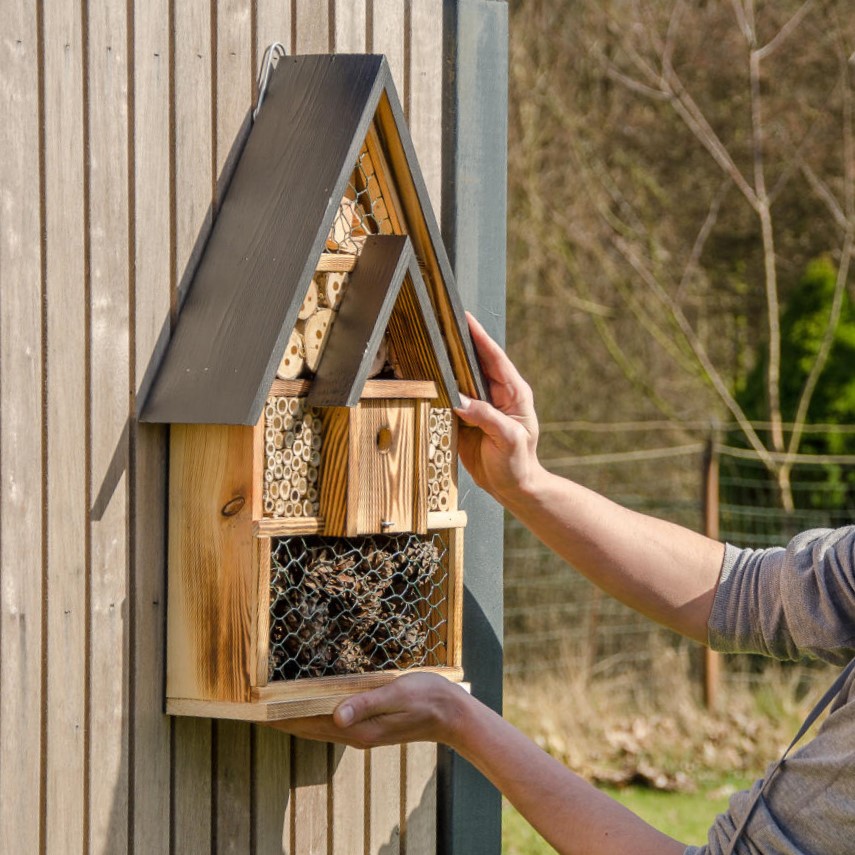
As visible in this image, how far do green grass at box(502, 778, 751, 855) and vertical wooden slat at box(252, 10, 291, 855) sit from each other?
284cm

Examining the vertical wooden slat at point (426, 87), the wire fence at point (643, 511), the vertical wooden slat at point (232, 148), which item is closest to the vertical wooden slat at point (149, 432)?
the vertical wooden slat at point (232, 148)

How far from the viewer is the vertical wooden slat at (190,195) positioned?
6.49 ft

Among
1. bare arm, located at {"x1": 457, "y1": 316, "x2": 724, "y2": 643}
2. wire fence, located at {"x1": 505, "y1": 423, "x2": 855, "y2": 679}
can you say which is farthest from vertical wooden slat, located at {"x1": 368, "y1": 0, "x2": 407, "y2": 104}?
wire fence, located at {"x1": 505, "y1": 423, "x2": 855, "y2": 679}

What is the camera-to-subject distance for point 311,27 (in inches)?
86.7

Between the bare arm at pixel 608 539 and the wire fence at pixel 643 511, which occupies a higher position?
the bare arm at pixel 608 539

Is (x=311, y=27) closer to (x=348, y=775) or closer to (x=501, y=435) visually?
(x=501, y=435)

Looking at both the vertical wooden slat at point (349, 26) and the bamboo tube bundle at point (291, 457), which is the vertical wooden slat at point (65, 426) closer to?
the bamboo tube bundle at point (291, 457)

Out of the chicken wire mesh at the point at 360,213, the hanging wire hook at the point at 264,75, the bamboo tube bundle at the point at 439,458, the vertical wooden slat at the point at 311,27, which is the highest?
the vertical wooden slat at the point at 311,27

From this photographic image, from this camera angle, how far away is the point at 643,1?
8.09m

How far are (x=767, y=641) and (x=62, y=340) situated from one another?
1319 mm

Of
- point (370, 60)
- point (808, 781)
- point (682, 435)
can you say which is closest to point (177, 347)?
point (370, 60)

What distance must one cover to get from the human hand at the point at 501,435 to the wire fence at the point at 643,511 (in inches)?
162

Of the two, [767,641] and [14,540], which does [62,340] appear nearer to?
[14,540]

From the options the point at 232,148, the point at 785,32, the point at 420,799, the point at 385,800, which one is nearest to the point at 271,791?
the point at 385,800
